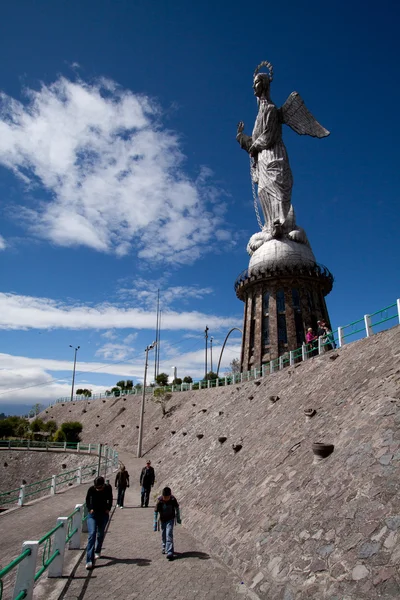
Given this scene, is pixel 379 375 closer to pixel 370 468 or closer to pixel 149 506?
pixel 370 468

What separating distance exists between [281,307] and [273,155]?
644 inches

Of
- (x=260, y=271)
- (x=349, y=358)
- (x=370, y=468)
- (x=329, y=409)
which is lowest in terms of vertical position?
(x=370, y=468)

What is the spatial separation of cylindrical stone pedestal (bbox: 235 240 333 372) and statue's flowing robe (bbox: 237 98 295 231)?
500 cm

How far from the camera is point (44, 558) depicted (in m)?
6.55

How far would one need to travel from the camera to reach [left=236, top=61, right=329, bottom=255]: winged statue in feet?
A: 129

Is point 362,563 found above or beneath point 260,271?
beneath

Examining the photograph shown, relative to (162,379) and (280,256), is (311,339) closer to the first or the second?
(280,256)

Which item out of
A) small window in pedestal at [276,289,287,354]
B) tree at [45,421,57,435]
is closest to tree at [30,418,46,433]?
tree at [45,421,57,435]

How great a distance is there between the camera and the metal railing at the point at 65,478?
1602 cm

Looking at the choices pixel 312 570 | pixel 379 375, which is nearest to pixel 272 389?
pixel 379 375

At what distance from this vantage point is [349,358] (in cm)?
1349

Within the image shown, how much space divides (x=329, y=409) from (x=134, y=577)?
6.58 metres

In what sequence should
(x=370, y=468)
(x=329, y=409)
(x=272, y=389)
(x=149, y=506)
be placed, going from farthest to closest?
(x=272, y=389) < (x=149, y=506) < (x=329, y=409) < (x=370, y=468)

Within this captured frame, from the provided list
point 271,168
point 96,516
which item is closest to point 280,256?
point 271,168
